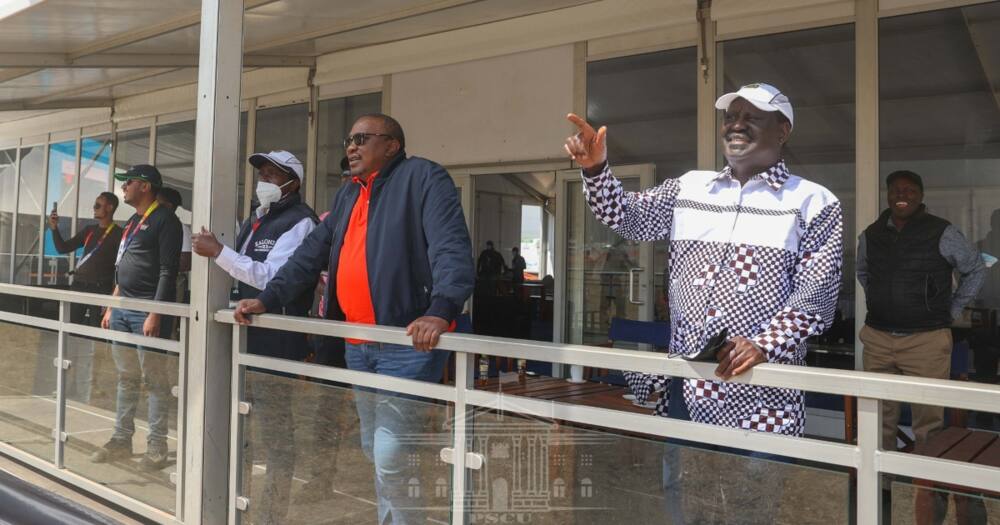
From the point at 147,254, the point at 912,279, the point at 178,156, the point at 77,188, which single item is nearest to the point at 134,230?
the point at 147,254

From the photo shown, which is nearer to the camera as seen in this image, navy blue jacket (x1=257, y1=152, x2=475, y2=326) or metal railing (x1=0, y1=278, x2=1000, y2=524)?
metal railing (x1=0, y1=278, x2=1000, y2=524)

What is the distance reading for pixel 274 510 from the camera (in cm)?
277

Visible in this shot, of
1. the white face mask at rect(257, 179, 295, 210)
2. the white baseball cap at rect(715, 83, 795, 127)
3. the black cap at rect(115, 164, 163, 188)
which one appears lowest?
the white face mask at rect(257, 179, 295, 210)

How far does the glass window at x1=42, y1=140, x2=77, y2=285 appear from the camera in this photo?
1041cm

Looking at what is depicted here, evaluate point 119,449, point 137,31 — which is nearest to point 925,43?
point 119,449

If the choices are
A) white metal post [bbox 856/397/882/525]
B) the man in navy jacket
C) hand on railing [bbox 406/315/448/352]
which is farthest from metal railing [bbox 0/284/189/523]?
white metal post [bbox 856/397/882/525]

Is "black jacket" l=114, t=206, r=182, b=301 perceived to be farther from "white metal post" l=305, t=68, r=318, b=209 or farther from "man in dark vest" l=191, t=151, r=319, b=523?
"white metal post" l=305, t=68, r=318, b=209

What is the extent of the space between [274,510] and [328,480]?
1.08ft

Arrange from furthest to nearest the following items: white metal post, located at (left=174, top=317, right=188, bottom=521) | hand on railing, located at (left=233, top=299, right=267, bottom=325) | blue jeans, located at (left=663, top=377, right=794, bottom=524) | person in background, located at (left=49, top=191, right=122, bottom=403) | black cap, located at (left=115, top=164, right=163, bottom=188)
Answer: black cap, located at (left=115, top=164, right=163, bottom=188)
person in background, located at (left=49, top=191, right=122, bottom=403)
white metal post, located at (left=174, top=317, right=188, bottom=521)
hand on railing, located at (left=233, top=299, right=267, bottom=325)
blue jeans, located at (left=663, top=377, right=794, bottom=524)

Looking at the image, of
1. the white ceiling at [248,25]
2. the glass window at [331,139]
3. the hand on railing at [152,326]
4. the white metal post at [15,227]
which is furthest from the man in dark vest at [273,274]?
Result: the white metal post at [15,227]

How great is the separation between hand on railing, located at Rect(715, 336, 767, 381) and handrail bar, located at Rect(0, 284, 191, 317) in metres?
2.21

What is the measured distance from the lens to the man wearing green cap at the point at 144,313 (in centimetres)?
333

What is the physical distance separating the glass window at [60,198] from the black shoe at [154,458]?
26.7 ft

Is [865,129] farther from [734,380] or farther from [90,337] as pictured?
[90,337]
